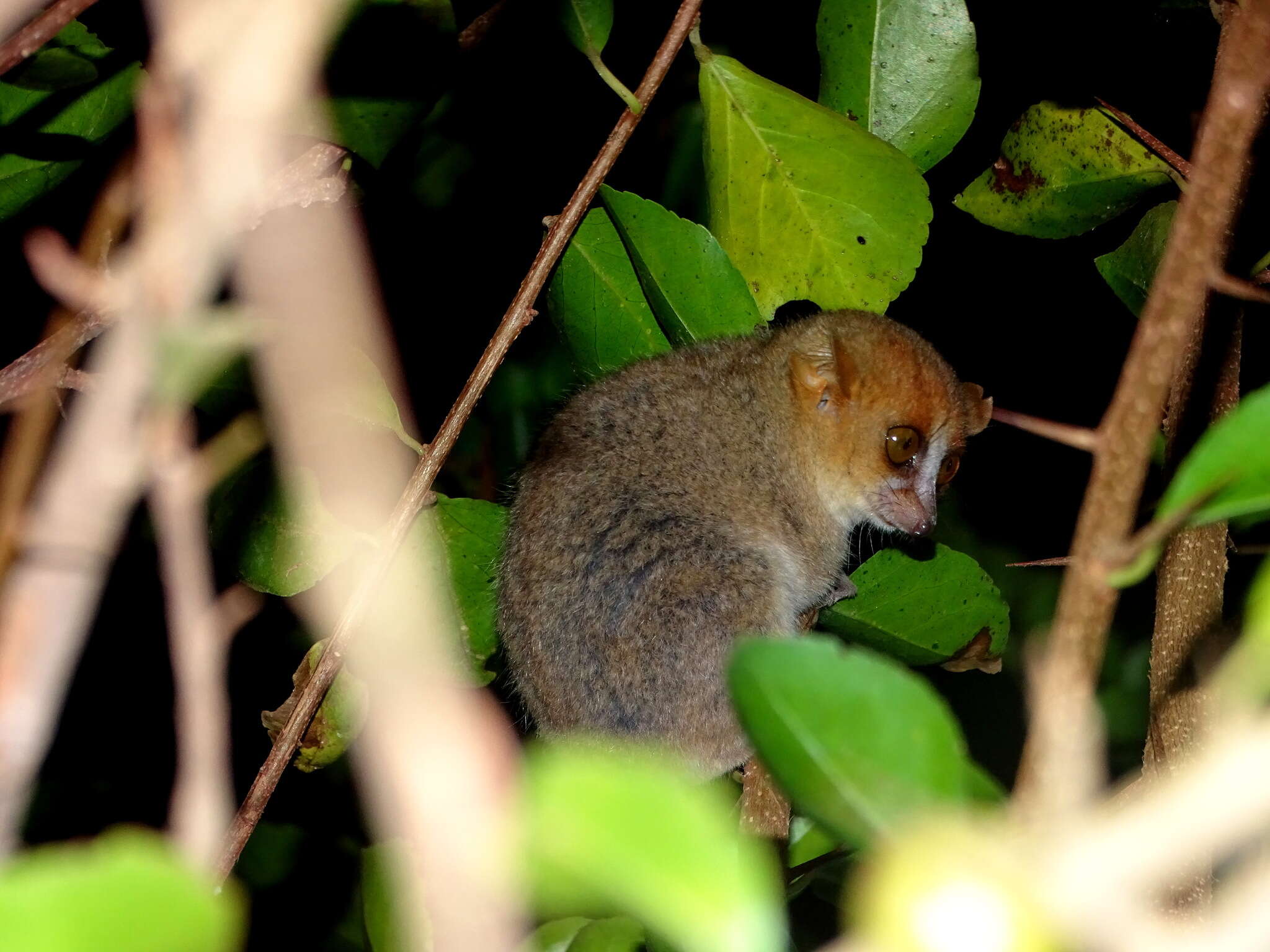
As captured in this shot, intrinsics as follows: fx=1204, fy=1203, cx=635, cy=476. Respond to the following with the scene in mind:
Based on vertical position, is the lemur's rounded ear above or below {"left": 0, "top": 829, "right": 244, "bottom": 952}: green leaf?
below

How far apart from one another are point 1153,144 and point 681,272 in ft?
3.18

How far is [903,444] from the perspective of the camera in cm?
348

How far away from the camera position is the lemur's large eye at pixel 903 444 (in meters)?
3.47

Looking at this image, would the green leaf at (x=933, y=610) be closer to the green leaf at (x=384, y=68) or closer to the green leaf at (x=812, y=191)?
the green leaf at (x=812, y=191)

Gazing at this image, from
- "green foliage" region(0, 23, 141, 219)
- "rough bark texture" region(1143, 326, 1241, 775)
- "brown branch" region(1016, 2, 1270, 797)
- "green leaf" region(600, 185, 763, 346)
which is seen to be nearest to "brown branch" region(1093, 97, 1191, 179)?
"rough bark texture" region(1143, 326, 1241, 775)

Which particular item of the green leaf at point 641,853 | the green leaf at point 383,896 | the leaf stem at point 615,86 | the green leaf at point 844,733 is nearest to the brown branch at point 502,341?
the leaf stem at point 615,86

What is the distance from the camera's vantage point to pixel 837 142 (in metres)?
2.37

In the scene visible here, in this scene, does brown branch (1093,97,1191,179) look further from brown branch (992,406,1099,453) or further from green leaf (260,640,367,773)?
green leaf (260,640,367,773)

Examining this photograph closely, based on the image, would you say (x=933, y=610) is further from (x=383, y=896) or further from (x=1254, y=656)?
(x=1254, y=656)

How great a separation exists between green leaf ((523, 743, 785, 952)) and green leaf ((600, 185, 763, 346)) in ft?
5.76

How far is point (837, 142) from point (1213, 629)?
1136 mm

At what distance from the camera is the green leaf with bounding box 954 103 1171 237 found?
8.05 ft

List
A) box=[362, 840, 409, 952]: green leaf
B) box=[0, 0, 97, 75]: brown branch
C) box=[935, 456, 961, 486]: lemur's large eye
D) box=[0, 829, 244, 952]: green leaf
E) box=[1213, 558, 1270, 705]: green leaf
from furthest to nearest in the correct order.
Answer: box=[935, 456, 961, 486]: lemur's large eye → box=[362, 840, 409, 952]: green leaf → box=[0, 0, 97, 75]: brown branch → box=[1213, 558, 1270, 705]: green leaf → box=[0, 829, 244, 952]: green leaf

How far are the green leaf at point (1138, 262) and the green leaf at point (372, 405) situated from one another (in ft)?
4.79
